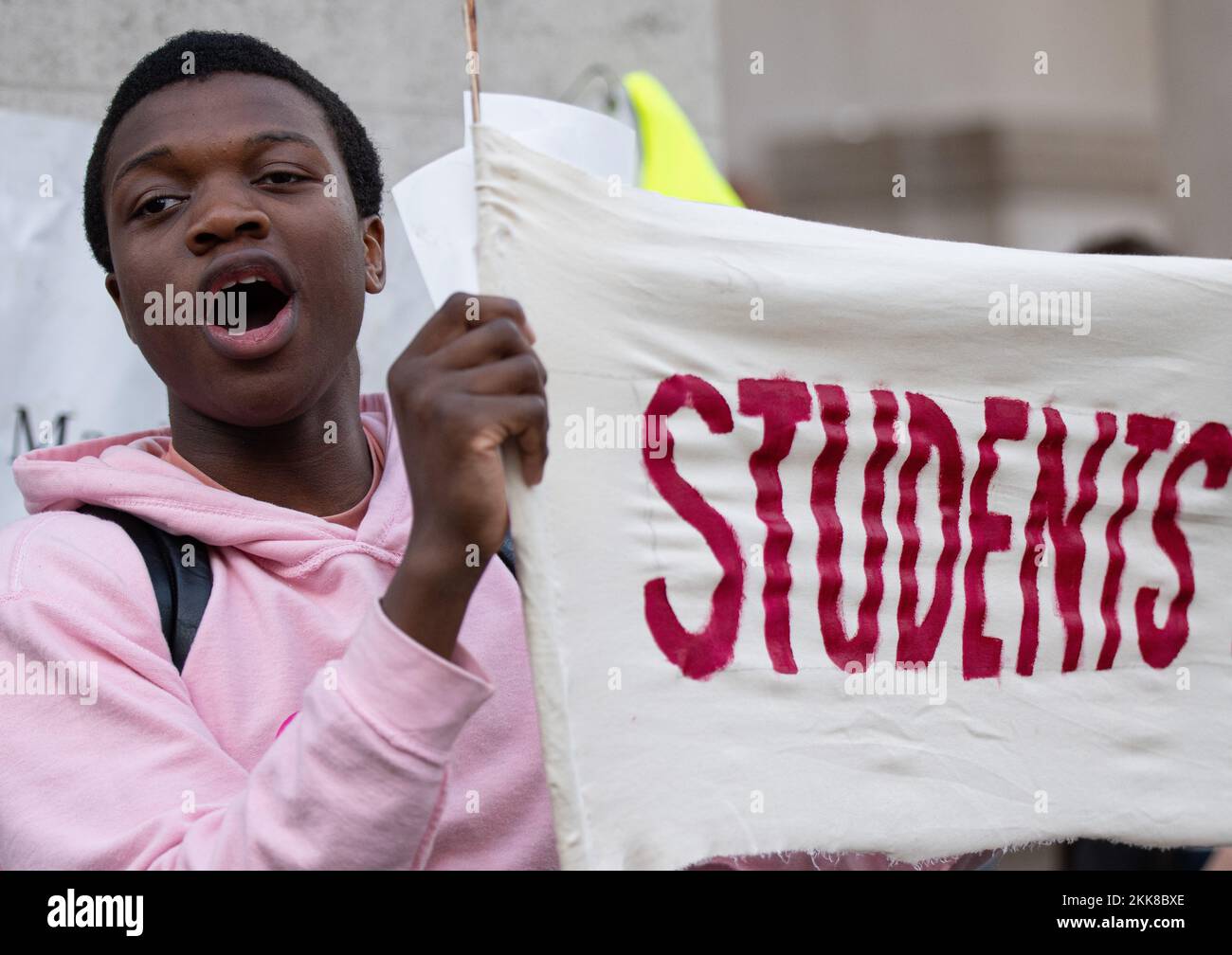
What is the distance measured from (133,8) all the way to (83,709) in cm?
193

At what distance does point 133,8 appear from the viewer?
3160mm

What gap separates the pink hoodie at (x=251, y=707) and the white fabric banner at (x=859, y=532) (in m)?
0.18

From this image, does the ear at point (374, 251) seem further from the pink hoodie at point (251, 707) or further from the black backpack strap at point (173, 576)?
the black backpack strap at point (173, 576)

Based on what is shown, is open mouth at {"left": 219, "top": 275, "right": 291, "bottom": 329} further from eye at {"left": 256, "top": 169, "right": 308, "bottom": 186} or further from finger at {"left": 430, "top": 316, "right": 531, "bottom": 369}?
finger at {"left": 430, "top": 316, "right": 531, "bottom": 369}

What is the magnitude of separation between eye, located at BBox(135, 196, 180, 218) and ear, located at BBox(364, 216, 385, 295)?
0.34 m

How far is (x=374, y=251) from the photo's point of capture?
2.27m

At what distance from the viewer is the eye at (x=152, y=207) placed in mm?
1943

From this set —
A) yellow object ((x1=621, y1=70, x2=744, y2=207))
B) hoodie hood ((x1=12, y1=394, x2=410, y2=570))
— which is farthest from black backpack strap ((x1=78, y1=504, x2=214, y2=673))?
yellow object ((x1=621, y1=70, x2=744, y2=207))

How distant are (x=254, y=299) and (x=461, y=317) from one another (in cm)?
46

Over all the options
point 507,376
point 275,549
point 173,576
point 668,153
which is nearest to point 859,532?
point 507,376

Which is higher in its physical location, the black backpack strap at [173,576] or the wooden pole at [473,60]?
the wooden pole at [473,60]

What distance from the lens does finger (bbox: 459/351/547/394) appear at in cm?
154

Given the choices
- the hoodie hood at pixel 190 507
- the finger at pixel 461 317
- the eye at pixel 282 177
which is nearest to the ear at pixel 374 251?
the eye at pixel 282 177
